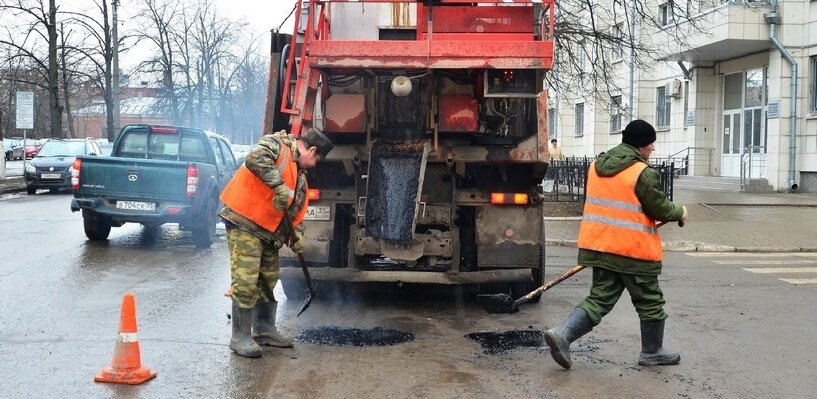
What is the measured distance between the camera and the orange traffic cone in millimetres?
4848

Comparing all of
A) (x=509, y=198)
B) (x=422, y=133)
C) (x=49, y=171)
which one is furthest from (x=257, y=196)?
(x=49, y=171)

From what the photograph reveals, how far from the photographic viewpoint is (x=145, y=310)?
7082mm

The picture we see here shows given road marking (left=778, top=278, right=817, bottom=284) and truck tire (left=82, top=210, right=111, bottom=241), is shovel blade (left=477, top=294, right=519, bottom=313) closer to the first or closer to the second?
road marking (left=778, top=278, right=817, bottom=284)

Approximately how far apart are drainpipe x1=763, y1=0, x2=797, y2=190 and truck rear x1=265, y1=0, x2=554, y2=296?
54.5ft

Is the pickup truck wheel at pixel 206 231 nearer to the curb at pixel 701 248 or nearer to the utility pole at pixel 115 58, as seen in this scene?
→ the curb at pixel 701 248

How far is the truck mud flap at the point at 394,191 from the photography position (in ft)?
22.2

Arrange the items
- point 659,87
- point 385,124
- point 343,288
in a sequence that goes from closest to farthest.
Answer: point 385,124
point 343,288
point 659,87

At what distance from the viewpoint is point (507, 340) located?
244 inches

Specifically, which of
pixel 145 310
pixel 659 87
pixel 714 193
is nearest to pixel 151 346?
pixel 145 310

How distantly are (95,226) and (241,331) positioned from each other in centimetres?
712

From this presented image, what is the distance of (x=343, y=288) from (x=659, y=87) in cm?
2383

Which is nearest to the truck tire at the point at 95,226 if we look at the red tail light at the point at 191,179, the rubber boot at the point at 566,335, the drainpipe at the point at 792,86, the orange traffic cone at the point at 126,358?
→ the red tail light at the point at 191,179

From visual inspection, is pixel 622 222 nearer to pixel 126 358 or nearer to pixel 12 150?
pixel 126 358

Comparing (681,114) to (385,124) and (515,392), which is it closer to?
(385,124)
